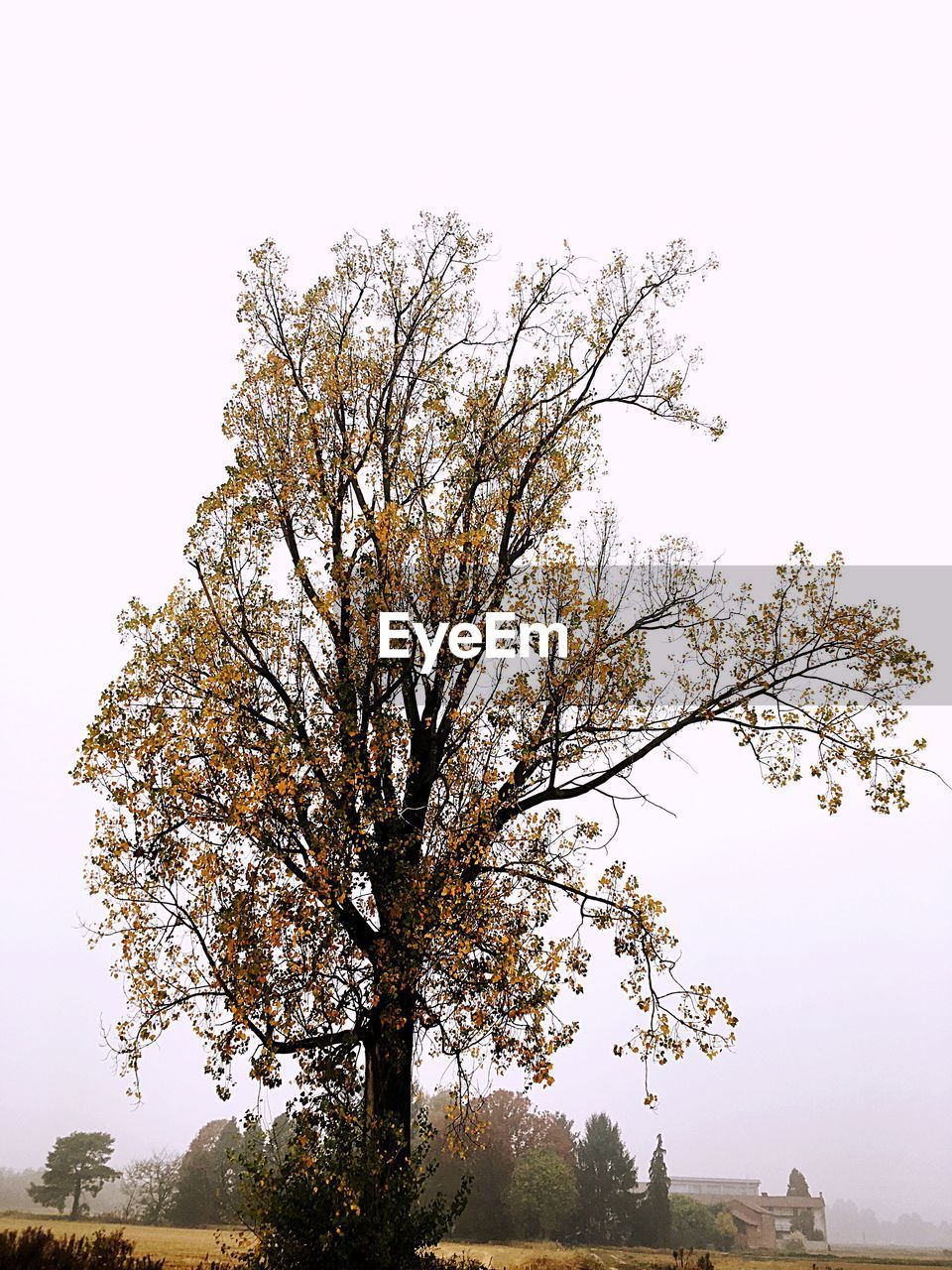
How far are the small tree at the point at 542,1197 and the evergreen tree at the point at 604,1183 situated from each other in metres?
0.51

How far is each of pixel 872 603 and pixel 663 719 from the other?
2.82 m

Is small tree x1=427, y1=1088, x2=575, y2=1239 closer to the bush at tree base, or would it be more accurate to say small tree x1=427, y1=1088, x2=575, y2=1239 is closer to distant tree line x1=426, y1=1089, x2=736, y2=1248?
distant tree line x1=426, y1=1089, x2=736, y2=1248

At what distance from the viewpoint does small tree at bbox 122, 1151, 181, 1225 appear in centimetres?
1528

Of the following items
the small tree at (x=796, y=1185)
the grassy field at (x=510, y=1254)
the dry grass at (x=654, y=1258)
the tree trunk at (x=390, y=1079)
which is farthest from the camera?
the small tree at (x=796, y=1185)

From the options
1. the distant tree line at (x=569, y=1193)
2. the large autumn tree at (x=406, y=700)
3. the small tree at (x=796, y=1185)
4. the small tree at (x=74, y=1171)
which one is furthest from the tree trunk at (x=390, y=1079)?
the small tree at (x=796, y=1185)

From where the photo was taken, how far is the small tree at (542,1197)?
670 inches

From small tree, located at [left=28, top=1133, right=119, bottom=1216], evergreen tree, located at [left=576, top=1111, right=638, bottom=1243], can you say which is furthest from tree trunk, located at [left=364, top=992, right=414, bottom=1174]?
evergreen tree, located at [left=576, top=1111, right=638, bottom=1243]

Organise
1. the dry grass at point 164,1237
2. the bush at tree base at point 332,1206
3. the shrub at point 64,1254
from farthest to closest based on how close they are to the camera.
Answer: the dry grass at point 164,1237 < the shrub at point 64,1254 < the bush at tree base at point 332,1206

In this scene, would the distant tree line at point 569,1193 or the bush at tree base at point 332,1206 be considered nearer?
the bush at tree base at point 332,1206

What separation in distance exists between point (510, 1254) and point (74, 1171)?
818 centimetres

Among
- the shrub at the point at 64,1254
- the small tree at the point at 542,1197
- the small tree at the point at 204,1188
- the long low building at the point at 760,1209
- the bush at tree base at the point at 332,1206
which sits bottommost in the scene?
the long low building at the point at 760,1209

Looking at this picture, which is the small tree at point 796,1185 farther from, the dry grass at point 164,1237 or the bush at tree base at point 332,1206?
the bush at tree base at point 332,1206

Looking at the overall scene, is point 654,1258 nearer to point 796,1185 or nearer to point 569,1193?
point 569,1193

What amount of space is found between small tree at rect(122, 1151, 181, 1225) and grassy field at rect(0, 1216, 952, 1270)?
2.40 ft
